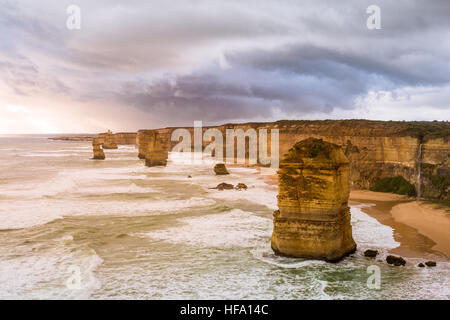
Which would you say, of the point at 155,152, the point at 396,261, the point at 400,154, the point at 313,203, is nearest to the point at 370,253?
the point at 396,261

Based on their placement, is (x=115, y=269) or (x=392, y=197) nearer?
(x=115, y=269)

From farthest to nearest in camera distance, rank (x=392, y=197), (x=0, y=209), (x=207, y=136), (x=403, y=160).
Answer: (x=207, y=136)
(x=403, y=160)
(x=392, y=197)
(x=0, y=209)

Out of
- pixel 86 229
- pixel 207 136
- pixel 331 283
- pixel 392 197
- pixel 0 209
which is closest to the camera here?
pixel 331 283

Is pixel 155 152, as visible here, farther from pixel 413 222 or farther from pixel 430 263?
pixel 430 263

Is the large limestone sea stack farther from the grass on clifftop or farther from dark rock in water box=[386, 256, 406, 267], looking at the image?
the grass on clifftop
